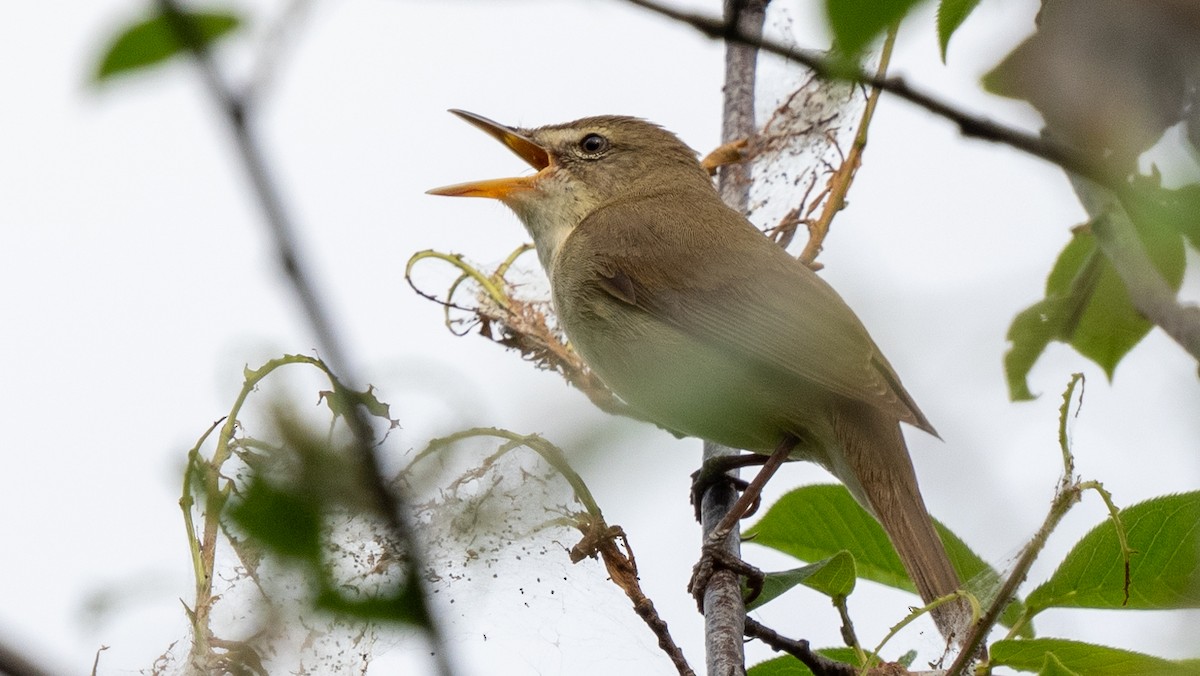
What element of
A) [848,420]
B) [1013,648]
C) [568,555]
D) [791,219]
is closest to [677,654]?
[568,555]

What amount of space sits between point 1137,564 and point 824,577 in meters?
0.66

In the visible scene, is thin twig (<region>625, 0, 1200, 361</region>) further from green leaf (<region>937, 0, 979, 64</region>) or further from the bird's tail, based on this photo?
the bird's tail

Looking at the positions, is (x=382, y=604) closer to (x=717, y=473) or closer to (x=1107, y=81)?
(x=1107, y=81)

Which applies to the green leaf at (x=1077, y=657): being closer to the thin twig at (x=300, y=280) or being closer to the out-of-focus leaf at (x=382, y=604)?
the out-of-focus leaf at (x=382, y=604)

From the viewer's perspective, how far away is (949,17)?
2.17 metres

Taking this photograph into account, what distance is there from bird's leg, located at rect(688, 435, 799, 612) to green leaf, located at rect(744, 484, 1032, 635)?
0.42ft

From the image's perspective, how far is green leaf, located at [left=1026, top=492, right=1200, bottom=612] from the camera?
241cm

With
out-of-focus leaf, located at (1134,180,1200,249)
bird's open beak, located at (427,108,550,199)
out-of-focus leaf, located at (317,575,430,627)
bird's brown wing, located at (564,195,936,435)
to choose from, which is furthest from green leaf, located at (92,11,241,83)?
bird's open beak, located at (427,108,550,199)

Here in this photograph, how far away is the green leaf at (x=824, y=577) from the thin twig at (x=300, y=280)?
2023 mm

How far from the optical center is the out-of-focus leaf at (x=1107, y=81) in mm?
1999

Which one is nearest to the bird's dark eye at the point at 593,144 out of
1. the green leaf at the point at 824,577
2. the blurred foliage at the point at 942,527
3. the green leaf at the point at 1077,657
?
the blurred foliage at the point at 942,527

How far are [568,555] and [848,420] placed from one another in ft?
5.34

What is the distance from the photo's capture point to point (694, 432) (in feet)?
13.5

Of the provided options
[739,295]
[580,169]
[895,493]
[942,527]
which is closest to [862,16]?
[942,527]
